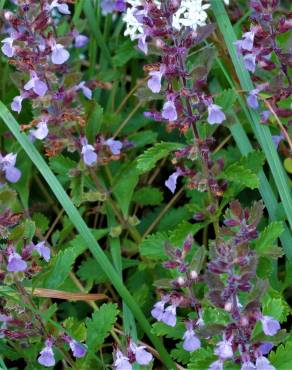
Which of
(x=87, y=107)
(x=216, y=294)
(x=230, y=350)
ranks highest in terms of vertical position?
(x=87, y=107)


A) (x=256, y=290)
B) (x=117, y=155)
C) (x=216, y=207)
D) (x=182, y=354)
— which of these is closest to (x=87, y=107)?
(x=117, y=155)

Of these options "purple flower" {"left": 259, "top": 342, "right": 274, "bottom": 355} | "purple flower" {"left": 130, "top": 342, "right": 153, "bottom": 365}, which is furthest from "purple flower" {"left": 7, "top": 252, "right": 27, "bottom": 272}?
"purple flower" {"left": 259, "top": 342, "right": 274, "bottom": 355}

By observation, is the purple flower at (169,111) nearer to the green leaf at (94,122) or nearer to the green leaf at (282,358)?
the green leaf at (94,122)

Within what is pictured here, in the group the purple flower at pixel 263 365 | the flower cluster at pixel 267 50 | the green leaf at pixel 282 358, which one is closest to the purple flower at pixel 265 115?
the flower cluster at pixel 267 50

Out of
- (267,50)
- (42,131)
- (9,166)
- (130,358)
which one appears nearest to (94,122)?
(42,131)

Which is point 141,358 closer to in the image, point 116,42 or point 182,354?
point 182,354
